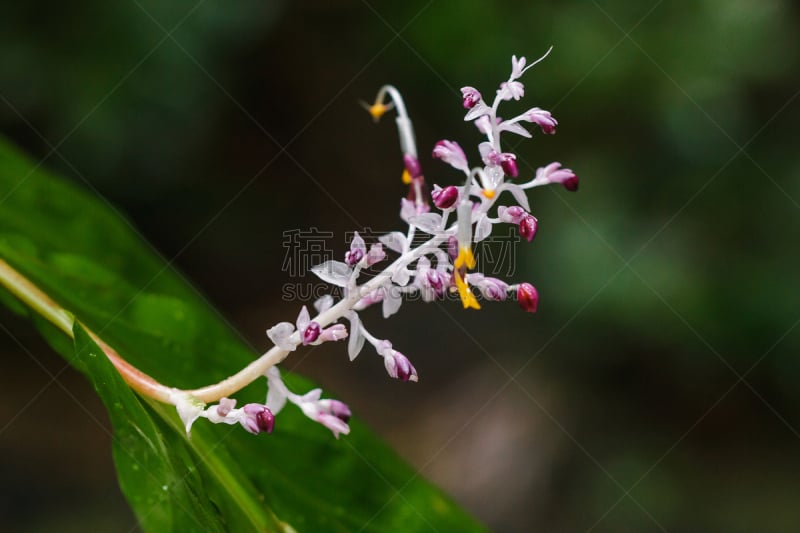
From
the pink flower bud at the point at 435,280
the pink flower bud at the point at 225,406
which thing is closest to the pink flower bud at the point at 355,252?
the pink flower bud at the point at 435,280

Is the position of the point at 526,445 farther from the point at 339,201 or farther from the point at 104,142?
the point at 104,142

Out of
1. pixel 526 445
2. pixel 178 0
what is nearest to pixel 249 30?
pixel 178 0

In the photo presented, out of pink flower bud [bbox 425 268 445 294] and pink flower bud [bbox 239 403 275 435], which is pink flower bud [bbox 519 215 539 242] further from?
pink flower bud [bbox 239 403 275 435]

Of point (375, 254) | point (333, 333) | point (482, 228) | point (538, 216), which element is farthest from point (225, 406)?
point (538, 216)

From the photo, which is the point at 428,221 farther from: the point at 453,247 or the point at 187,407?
the point at 187,407

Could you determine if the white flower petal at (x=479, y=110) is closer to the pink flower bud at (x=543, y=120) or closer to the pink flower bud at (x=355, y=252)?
the pink flower bud at (x=543, y=120)

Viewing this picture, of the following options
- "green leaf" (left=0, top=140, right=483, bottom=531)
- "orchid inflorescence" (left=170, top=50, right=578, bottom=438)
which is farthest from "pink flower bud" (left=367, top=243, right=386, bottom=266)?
"green leaf" (left=0, top=140, right=483, bottom=531)
